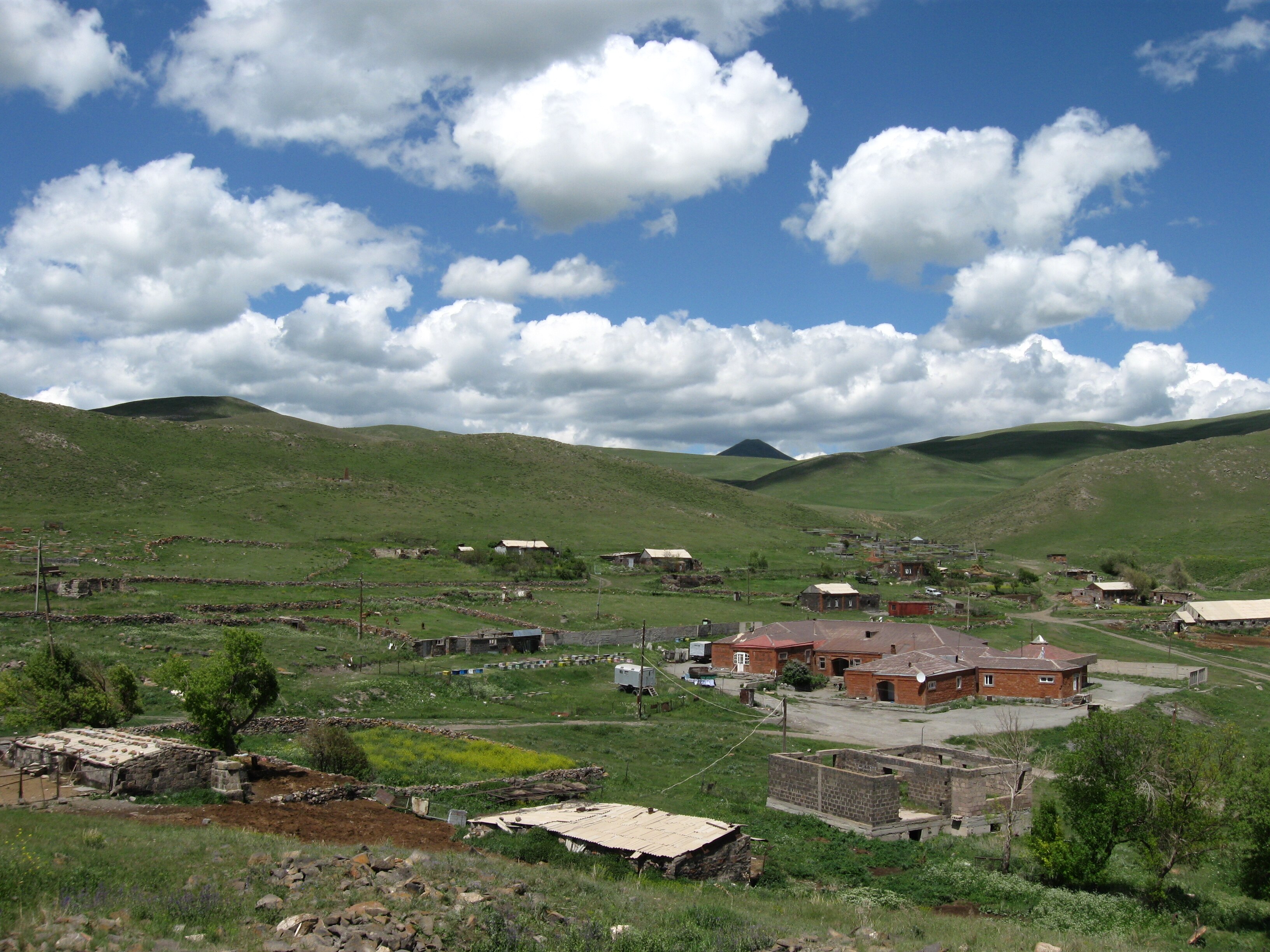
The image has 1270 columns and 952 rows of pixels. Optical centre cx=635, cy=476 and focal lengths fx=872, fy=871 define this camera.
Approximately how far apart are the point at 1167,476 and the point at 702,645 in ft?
480

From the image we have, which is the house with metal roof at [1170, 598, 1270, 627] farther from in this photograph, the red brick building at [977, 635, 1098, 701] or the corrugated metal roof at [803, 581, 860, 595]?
the red brick building at [977, 635, 1098, 701]

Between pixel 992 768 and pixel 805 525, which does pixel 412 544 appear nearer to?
pixel 992 768

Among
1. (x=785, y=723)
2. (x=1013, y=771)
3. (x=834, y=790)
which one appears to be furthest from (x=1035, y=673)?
(x=834, y=790)

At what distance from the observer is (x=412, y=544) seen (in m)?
99.9

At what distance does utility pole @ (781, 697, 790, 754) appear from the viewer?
34.3 metres

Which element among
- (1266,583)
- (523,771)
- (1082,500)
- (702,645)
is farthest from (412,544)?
(1082,500)

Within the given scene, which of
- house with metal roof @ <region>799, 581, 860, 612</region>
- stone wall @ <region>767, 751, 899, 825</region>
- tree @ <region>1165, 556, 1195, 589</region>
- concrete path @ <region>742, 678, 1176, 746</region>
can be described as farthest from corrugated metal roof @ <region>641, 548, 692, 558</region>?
stone wall @ <region>767, 751, 899, 825</region>

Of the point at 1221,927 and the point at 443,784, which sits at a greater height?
the point at 443,784

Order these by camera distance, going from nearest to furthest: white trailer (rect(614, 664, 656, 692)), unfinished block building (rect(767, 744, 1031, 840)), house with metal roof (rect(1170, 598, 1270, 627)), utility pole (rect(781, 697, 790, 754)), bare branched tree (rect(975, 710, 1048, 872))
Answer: bare branched tree (rect(975, 710, 1048, 872)) < unfinished block building (rect(767, 744, 1031, 840)) < utility pole (rect(781, 697, 790, 754)) < white trailer (rect(614, 664, 656, 692)) < house with metal roof (rect(1170, 598, 1270, 627))

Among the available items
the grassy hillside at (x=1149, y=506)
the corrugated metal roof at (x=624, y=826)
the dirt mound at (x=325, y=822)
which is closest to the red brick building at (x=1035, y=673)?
the corrugated metal roof at (x=624, y=826)

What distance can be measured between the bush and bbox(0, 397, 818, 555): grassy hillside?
69427mm

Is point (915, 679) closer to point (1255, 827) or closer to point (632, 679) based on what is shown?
point (632, 679)

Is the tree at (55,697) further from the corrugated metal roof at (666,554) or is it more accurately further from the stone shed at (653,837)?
the corrugated metal roof at (666,554)

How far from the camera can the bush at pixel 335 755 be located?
1081 inches
